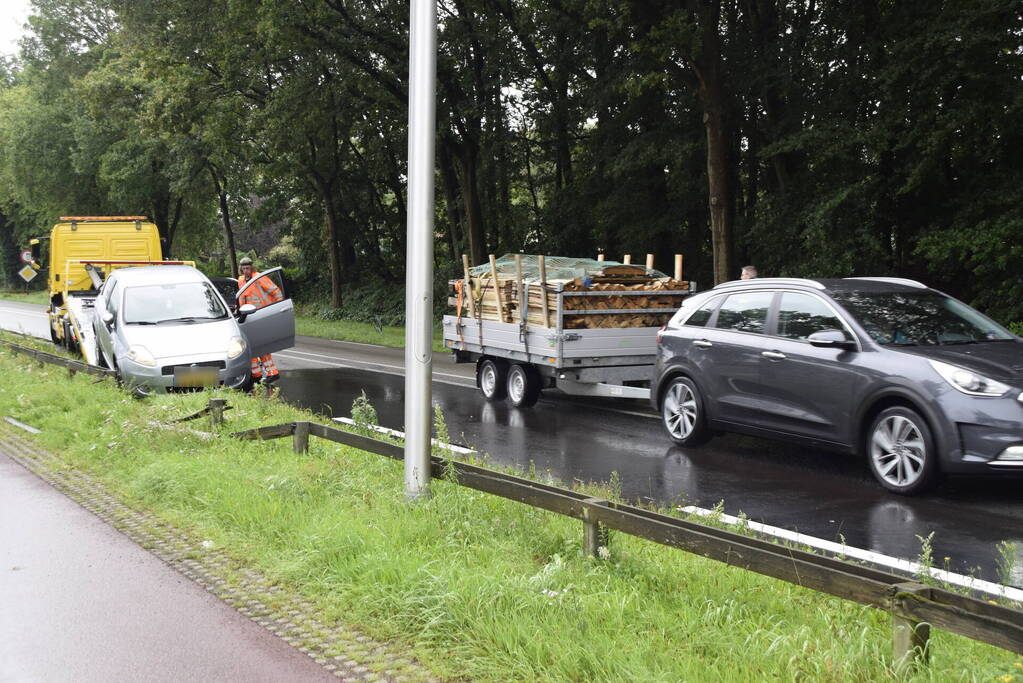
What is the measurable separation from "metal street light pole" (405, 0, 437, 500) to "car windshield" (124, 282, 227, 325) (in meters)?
7.76

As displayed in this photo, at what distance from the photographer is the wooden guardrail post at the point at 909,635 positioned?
365cm

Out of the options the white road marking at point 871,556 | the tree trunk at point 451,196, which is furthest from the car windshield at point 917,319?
the tree trunk at point 451,196

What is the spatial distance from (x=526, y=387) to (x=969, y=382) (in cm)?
675

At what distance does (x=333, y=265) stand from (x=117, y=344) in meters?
23.6

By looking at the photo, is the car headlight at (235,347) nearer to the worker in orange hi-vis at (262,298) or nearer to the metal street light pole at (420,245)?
the worker in orange hi-vis at (262,298)

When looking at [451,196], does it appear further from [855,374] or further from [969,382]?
[969,382]

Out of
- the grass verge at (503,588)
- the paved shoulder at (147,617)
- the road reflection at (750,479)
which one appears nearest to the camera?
the grass verge at (503,588)

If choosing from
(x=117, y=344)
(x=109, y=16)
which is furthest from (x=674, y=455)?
(x=109, y=16)

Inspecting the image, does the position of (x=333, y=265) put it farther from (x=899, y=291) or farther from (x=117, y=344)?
(x=899, y=291)

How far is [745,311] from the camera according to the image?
962 centimetres

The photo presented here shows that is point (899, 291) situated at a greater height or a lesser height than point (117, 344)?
greater

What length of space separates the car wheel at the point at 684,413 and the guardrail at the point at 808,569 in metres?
4.10

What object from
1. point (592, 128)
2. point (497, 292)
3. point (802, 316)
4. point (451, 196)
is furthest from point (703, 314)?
point (451, 196)

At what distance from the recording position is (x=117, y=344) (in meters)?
13.1
